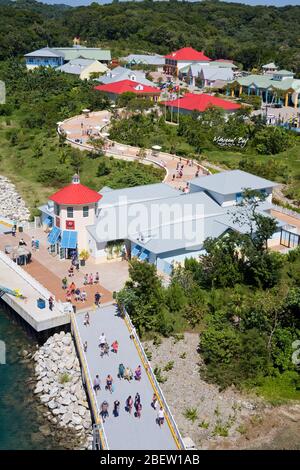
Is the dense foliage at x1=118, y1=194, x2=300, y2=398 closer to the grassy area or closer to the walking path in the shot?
the walking path

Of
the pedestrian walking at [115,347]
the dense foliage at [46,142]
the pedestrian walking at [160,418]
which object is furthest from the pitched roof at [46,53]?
the pedestrian walking at [160,418]

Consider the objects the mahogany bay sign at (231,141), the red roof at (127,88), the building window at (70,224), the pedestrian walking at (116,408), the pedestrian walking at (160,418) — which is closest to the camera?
the pedestrian walking at (160,418)

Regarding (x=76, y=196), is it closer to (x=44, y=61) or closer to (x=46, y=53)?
(x=44, y=61)

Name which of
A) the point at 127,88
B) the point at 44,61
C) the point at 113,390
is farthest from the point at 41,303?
the point at 44,61

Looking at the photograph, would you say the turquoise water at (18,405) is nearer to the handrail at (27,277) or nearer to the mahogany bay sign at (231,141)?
the handrail at (27,277)
